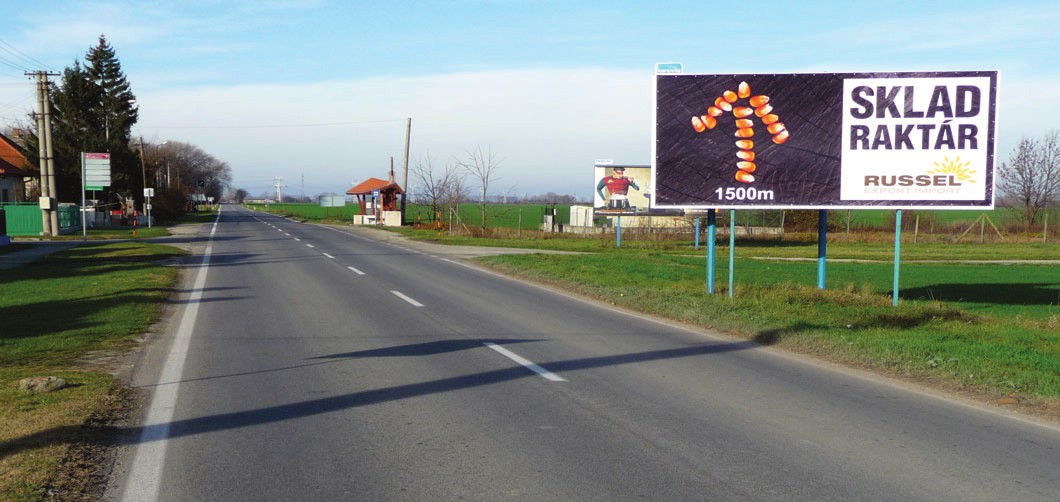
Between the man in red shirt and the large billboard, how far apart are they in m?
27.8

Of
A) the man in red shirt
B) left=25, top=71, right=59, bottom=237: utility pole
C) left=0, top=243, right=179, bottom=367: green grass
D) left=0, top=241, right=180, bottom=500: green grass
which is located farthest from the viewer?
the man in red shirt

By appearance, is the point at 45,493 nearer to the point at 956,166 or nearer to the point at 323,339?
the point at 323,339

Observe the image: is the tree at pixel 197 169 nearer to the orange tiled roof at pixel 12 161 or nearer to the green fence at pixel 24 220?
the orange tiled roof at pixel 12 161

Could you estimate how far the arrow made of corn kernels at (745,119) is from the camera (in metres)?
15.5

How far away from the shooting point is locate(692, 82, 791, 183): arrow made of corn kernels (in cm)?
1546

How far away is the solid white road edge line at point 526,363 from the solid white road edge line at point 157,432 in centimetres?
351

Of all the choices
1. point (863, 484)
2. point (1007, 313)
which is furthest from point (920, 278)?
point (863, 484)

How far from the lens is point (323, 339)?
10711 millimetres

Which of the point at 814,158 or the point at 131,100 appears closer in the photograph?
the point at 814,158

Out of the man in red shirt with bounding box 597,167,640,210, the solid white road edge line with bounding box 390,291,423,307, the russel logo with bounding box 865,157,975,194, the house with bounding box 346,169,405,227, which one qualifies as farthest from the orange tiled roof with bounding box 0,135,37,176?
the russel logo with bounding box 865,157,975,194

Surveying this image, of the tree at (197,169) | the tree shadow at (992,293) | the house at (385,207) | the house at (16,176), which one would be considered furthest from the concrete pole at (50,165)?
the tree at (197,169)

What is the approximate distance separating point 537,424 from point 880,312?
881 cm

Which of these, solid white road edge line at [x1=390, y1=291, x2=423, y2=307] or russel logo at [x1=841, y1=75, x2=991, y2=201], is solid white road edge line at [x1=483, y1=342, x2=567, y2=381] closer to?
solid white road edge line at [x1=390, y1=291, x2=423, y2=307]

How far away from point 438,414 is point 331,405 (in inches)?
39.1
